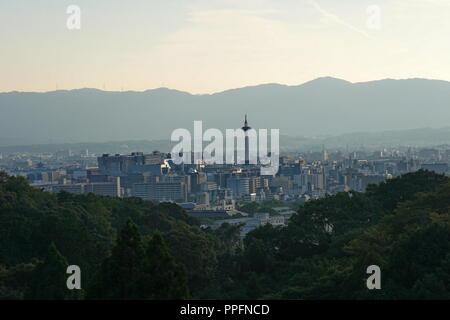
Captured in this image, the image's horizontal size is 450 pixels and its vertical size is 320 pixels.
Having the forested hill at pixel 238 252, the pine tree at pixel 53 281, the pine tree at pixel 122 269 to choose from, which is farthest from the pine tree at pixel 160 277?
the pine tree at pixel 53 281

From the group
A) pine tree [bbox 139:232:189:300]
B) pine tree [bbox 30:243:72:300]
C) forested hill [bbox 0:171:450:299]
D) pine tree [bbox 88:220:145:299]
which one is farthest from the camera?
pine tree [bbox 30:243:72:300]

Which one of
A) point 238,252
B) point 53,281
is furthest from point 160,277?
point 238,252

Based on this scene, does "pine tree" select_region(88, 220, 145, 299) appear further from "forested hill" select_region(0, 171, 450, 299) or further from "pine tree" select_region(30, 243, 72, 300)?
"pine tree" select_region(30, 243, 72, 300)

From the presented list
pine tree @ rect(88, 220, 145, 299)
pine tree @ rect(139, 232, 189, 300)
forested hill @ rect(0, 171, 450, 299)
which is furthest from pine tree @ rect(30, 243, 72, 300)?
pine tree @ rect(139, 232, 189, 300)

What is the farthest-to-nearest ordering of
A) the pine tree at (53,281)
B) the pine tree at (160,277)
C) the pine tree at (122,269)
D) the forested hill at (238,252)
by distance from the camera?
1. the pine tree at (53,281)
2. the forested hill at (238,252)
3. the pine tree at (122,269)
4. the pine tree at (160,277)

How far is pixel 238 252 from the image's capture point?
982 inches

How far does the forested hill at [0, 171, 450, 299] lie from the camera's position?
13414 mm

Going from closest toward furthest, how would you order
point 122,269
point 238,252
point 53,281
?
1. point 122,269
2. point 53,281
3. point 238,252

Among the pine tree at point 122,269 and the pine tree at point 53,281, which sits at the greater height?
the pine tree at point 122,269

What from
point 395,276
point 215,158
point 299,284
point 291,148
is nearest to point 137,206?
point 299,284

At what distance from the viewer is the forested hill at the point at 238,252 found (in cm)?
1341

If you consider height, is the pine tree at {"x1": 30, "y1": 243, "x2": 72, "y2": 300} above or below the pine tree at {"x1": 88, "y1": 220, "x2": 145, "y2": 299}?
below

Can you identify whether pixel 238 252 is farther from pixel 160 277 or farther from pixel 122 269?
pixel 160 277

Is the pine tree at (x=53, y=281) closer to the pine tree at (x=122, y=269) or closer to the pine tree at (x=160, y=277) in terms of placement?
the pine tree at (x=122, y=269)
